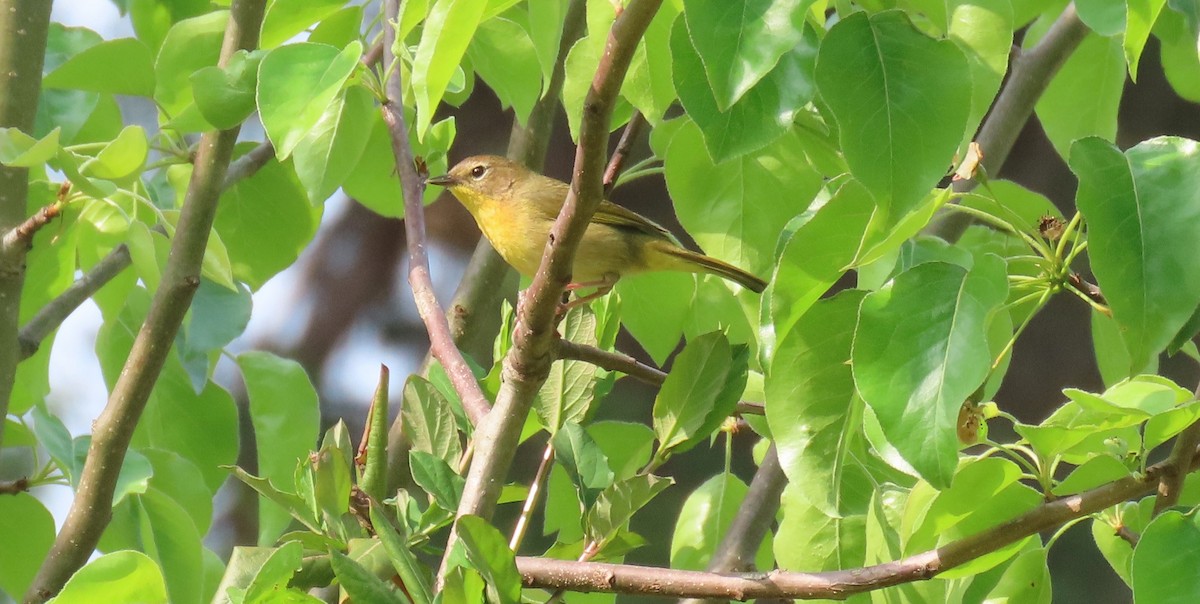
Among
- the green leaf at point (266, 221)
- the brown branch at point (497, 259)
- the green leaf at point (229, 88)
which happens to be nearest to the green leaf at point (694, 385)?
the green leaf at point (229, 88)

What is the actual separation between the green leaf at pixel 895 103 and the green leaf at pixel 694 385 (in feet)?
1.76

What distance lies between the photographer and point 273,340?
5.96m

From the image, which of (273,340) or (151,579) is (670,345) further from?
(273,340)

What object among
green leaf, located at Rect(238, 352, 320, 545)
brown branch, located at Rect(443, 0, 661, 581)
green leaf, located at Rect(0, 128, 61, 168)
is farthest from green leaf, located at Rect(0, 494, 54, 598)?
brown branch, located at Rect(443, 0, 661, 581)

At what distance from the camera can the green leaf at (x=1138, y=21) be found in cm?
98

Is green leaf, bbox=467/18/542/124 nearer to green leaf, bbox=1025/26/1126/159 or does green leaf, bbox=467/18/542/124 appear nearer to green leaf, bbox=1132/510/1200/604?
green leaf, bbox=1025/26/1126/159

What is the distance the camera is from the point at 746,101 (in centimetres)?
106

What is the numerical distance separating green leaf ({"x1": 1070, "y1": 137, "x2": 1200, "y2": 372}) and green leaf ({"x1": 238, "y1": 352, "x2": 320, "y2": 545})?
1.34 meters

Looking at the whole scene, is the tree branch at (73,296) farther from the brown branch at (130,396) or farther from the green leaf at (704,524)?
the green leaf at (704,524)

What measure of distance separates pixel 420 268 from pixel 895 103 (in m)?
0.89

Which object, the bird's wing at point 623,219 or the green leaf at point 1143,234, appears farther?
the bird's wing at point 623,219

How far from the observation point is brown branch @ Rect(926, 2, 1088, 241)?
2227mm

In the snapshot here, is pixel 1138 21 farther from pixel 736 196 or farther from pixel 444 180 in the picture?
pixel 444 180

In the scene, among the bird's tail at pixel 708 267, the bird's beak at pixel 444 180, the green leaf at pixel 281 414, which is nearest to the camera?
the bird's tail at pixel 708 267
